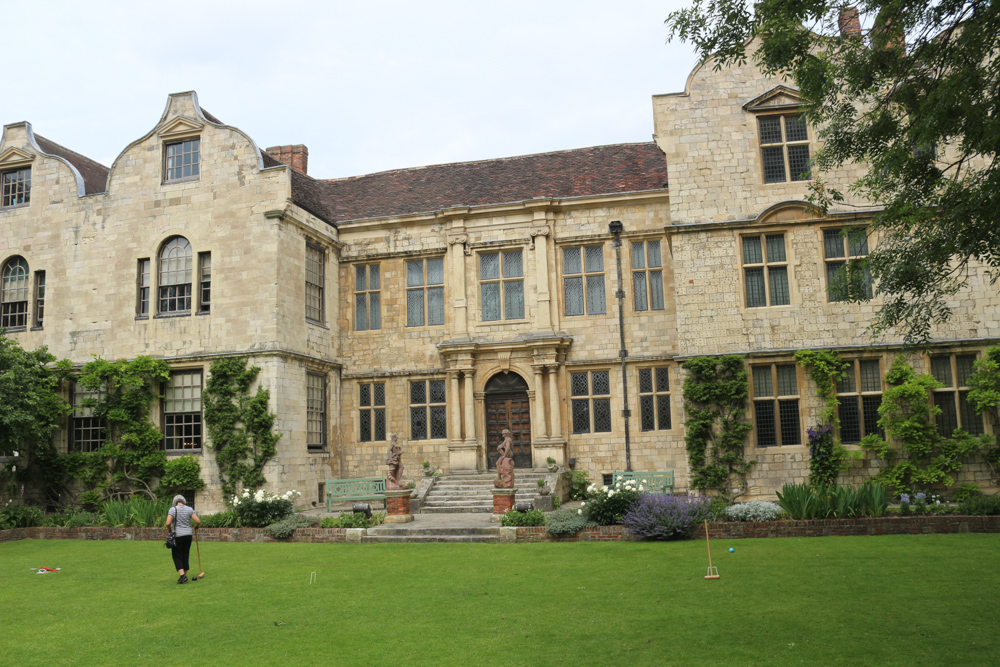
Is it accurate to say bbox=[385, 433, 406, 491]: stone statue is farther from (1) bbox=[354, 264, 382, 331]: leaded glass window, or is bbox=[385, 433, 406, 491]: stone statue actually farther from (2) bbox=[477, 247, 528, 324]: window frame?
(1) bbox=[354, 264, 382, 331]: leaded glass window

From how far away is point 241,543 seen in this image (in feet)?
51.4

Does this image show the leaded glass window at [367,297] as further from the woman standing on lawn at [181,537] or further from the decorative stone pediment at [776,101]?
the woman standing on lawn at [181,537]

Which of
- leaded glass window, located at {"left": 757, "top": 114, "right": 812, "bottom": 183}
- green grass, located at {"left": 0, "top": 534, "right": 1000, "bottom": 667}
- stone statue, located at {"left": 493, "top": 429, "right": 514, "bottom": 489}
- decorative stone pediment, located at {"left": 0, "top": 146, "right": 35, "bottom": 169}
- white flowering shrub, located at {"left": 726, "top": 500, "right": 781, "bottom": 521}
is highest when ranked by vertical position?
decorative stone pediment, located at {"left": 0, "top": 146, "right": 35, "bottom": 169}

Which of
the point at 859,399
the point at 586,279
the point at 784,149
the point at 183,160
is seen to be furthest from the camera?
the point at 586,279

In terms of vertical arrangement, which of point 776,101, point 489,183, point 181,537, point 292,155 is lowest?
point 181,537

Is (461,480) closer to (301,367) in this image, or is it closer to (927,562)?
(301,367)

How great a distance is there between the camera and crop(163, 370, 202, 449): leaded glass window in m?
20.4

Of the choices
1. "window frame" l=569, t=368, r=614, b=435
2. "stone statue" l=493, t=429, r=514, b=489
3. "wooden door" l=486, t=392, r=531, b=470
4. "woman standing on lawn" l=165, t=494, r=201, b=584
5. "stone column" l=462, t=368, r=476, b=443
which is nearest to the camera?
"woman standing on lawn" l=165, t=494, r=201, b=584

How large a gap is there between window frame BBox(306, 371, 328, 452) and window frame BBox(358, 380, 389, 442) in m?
1.08

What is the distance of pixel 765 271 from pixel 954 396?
204 inches

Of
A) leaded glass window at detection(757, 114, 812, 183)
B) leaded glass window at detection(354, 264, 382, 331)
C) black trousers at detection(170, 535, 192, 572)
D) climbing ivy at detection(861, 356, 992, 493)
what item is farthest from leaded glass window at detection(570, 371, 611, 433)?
black trousers at detection(170, 535, 192, 572)

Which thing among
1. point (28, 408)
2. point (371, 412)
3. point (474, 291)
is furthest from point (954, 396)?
point (28, 408)

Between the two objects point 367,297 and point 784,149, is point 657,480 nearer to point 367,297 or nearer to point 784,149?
point 784,149

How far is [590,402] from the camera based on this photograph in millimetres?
21484
